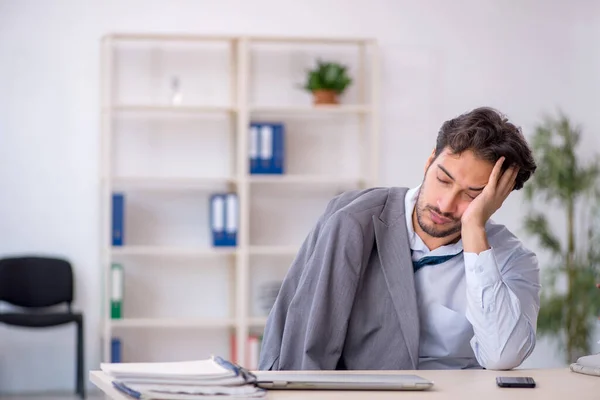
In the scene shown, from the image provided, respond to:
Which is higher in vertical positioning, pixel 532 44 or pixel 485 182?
pixel 532 44

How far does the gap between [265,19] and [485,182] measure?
368 centimetres

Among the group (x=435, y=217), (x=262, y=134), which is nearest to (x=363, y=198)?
(x=435, y=217)

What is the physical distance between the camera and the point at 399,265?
2164mm

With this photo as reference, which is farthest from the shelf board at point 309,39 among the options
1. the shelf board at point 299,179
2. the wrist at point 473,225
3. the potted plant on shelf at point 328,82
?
the wrist at point 473,225

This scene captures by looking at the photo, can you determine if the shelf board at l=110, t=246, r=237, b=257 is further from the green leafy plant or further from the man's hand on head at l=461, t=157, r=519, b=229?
the man's hand on head at l=461, t=157, r=519, b=229

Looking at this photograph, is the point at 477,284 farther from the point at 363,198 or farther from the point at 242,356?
the point at 242,356

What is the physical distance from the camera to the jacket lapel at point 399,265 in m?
2.09

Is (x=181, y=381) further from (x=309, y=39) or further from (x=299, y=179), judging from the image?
(x=309, y=39)

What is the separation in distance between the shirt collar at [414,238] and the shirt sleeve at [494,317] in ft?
0.57

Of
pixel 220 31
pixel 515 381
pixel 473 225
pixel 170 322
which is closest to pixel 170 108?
pixel 220 31

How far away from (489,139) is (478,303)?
402 mm

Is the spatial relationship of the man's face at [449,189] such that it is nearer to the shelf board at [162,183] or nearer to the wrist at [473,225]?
the wrist at [473,225]

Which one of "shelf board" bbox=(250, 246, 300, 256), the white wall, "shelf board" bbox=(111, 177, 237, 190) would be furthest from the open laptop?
the white wall

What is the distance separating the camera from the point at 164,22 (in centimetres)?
555
